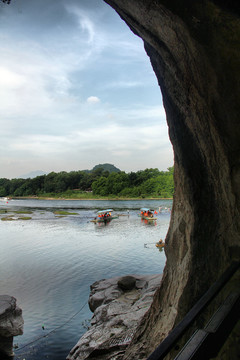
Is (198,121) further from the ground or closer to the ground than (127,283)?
further from the ground

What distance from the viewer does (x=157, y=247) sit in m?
32.1

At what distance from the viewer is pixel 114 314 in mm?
14297

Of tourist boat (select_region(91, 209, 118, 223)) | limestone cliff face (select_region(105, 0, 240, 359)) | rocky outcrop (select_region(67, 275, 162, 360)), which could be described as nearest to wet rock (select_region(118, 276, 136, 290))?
rocky outcrop (select_region(67, 275, 162, 360))

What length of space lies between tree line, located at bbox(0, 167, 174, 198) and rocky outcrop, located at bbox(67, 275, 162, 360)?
86.5 metres

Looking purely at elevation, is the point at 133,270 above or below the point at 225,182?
below

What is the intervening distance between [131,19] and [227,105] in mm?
2292

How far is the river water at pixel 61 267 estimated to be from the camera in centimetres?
1509

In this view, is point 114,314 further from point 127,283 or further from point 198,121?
point 198,121

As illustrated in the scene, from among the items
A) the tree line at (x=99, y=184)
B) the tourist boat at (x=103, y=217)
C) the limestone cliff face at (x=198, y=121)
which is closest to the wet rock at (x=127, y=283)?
the limestone cliff face at (x=198, y=121)

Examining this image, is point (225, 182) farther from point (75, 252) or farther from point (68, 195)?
A: point (68, 195)

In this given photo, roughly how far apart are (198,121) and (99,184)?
115m

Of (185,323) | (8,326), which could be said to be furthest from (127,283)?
(185,323)

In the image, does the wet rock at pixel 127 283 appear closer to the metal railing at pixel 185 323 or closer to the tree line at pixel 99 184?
the metal railing at pixel 185 323

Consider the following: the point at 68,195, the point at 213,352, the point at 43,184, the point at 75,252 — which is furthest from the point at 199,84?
the point at 43,184
